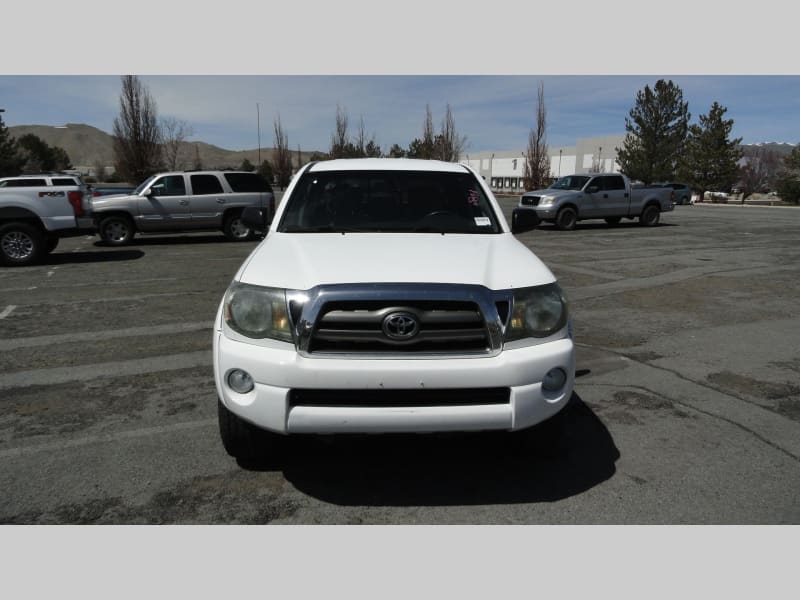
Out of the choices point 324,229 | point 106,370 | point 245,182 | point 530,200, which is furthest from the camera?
point 530,200

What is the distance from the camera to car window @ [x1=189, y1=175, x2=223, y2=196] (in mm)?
16000

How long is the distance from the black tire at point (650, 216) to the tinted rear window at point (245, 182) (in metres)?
13.9

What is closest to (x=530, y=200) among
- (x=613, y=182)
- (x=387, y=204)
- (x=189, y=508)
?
(x=613, y=182)

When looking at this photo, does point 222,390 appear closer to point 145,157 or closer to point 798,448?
point 798,448

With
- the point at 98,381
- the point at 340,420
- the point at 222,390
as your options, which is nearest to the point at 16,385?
the point at 98,381

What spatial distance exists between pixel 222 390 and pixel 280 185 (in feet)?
194

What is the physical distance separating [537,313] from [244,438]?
1.72 metres

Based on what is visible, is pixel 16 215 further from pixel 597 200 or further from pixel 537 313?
pixel 597 200

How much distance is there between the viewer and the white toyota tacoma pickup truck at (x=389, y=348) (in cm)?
280

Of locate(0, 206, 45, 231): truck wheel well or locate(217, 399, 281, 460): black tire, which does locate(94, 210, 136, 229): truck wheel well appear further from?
locate(217, 399, 281, 460): black tire

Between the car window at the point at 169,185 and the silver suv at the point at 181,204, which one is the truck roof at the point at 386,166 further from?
the car window at the point at 169,185

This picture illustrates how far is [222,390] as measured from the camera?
9.93 feet

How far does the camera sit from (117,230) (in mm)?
15570

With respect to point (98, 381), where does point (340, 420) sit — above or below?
above
